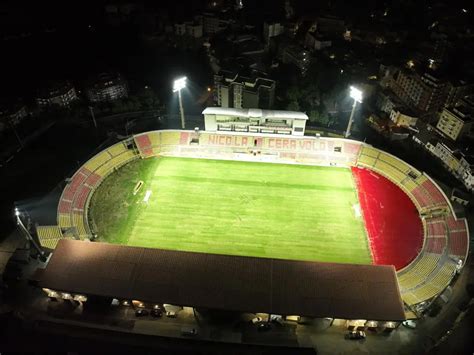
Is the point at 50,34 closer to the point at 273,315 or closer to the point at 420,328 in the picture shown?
the point at 273,315

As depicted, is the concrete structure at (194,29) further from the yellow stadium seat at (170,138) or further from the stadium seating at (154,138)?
the stadium seating at (154,138)

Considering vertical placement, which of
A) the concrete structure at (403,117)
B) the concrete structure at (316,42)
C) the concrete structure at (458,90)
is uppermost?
the concrete structure at (316,42)

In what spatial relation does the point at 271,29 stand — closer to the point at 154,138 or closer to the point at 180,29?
the point at 180,29

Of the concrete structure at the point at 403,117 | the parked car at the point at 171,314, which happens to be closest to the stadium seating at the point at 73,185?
the parked car at the point at 171,314

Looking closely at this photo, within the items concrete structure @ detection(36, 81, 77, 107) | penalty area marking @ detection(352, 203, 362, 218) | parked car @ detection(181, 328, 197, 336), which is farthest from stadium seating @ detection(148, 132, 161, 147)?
parked car @ detection(181, 328, 197, 336)

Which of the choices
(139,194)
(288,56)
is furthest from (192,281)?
(288,56)

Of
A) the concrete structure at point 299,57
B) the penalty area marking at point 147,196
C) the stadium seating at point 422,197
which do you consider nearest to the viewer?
the stadium seating at point 422,197

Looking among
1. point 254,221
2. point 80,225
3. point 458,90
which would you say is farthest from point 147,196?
point 458,90
